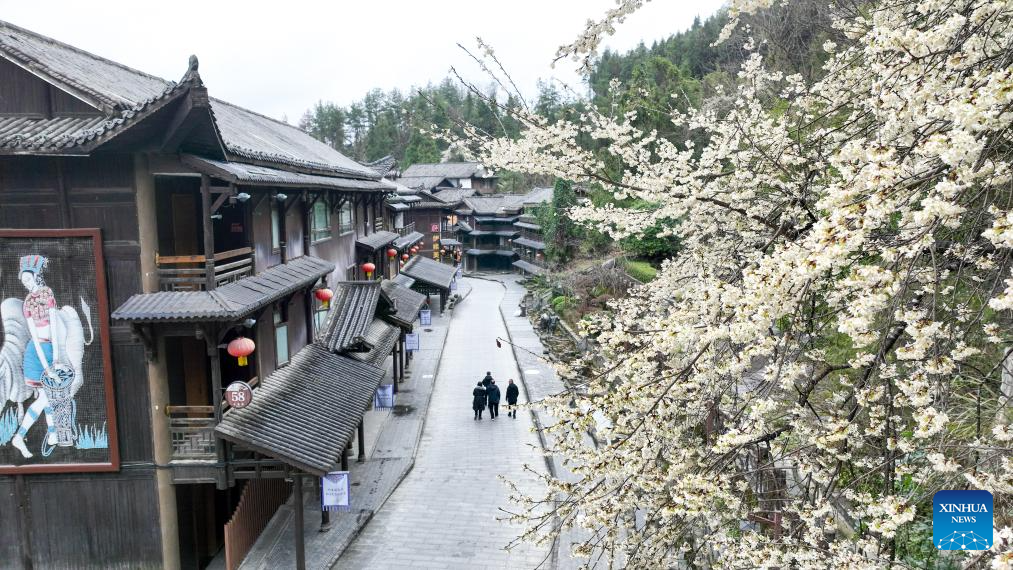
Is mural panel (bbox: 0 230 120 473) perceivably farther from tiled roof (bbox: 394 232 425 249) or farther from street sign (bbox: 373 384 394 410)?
tiled roof (bbox: 394 232 425 249)

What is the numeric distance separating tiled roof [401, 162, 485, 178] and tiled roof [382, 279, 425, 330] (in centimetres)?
4945

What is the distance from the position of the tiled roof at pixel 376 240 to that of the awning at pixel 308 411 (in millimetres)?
7241

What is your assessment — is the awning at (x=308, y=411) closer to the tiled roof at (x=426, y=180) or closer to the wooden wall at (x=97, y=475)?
the wooden wall at (x=97, y=475)

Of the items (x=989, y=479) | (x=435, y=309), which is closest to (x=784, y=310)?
(x=989, y=479)

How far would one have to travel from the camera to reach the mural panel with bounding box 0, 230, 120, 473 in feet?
34.7

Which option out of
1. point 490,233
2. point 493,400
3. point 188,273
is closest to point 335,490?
point 188,273

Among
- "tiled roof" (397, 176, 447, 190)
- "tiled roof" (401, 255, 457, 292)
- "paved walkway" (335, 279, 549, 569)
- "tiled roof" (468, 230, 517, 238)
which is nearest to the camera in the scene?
"paved walkway" (335, 279, 549, 569)

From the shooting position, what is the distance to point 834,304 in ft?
16.2

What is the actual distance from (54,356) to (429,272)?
29932 millimetres

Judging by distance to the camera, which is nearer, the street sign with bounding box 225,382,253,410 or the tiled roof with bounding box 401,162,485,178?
the street sign with bounding box 225,382,253,410

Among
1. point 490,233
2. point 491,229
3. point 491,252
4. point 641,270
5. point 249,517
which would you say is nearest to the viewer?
point 249,517

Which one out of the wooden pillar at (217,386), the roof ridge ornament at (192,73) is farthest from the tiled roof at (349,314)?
the roof ridge ornament at (192,73)

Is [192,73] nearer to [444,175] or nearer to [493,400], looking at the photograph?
[493,400]

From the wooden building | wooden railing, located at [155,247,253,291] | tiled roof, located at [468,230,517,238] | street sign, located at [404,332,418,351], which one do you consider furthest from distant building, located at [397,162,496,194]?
wooden railing, located at [155,247,253,291]
